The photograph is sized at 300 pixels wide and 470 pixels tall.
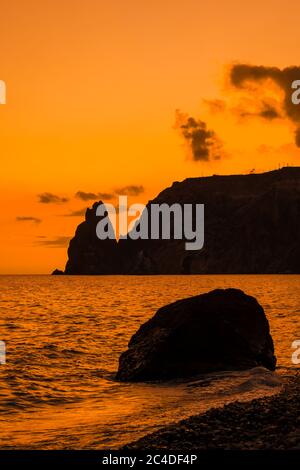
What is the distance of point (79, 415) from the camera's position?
59.8 feet

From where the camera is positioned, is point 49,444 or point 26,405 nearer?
point 49,444

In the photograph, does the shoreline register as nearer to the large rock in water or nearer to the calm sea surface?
the calm sea surface

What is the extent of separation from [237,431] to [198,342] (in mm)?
11759

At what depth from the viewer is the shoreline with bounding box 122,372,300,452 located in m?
11.9

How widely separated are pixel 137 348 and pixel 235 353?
3.90m

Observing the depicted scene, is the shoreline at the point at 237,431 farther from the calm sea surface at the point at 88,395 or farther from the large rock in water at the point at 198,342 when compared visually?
the large rock in water at the point at 198,342

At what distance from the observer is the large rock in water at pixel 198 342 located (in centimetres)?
2428

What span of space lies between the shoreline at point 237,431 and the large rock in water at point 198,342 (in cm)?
845

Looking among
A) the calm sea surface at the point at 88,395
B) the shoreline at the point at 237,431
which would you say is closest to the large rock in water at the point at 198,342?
the calm sea surface at the point at 88,395

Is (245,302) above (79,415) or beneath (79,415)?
above

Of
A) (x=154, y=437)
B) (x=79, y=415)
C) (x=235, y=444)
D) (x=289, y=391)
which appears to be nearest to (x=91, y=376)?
(x=79, y=415)
